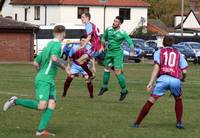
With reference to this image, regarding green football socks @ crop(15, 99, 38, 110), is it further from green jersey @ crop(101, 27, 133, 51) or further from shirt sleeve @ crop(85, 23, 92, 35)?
shirt sleeve @ crop(85, 23, 92, 35)

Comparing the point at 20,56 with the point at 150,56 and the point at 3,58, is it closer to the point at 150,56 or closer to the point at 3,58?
the point at 3,58

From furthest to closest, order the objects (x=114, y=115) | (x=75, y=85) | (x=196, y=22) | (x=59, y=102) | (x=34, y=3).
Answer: (x=196, y=22), (x=34, y=3), (x=75, y=85), (x=59, y=102), (x=114, y=115)

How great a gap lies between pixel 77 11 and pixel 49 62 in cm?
7955

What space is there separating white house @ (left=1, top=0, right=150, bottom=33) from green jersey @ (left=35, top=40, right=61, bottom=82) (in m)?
74.5

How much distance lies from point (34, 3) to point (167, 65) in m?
81.2

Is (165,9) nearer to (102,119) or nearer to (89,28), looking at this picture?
(89,28)

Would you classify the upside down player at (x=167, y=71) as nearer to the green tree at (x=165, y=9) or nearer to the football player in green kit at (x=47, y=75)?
the football player in green kit at (x=47, y=75)

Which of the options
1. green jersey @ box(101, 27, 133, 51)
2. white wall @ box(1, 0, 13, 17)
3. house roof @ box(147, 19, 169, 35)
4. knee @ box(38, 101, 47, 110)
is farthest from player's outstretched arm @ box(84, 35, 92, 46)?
house roof @ box(147, 19, 169, 35)

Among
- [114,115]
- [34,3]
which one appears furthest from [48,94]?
[34,3]

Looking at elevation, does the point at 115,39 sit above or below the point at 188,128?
above

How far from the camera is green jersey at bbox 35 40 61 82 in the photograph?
1176 centimetres

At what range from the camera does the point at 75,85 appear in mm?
26766

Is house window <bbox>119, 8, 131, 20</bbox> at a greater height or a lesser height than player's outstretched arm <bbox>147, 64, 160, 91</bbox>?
greater

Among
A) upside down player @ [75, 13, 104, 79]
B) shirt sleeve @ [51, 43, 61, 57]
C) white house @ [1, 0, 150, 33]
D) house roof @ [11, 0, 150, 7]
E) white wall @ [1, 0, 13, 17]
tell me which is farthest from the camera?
white wall @ [1, 0, 13, 17]
